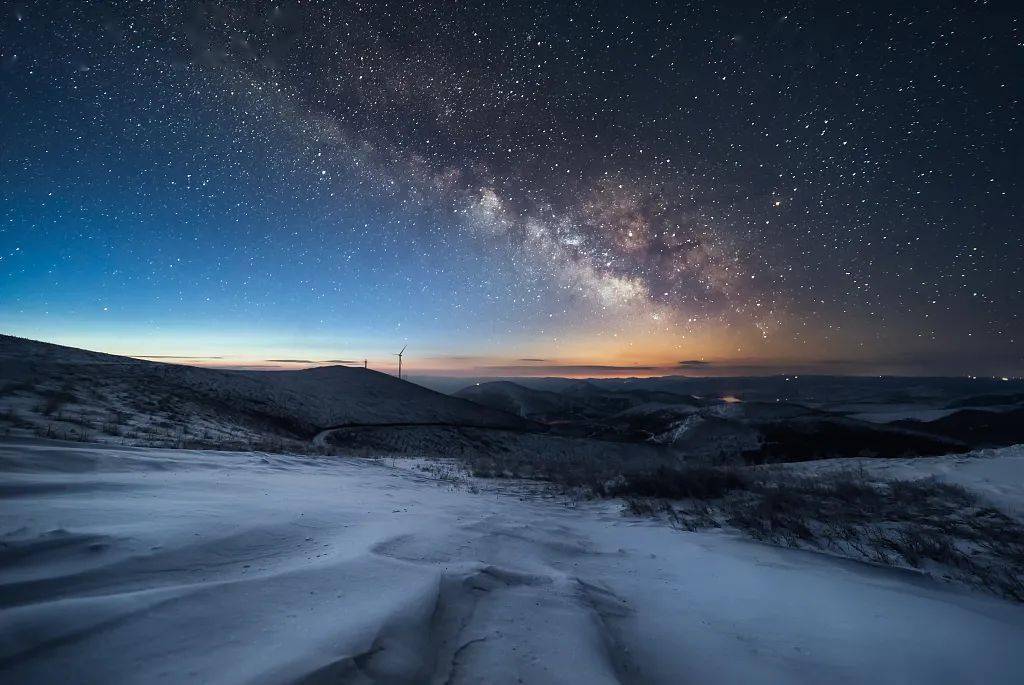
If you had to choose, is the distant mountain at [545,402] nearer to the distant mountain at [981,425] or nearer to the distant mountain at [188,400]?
the distant mountain at [981,425]

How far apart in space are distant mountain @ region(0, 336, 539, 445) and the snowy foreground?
25.3 feet

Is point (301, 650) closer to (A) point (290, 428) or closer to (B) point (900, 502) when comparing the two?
(B) point (900, 502)

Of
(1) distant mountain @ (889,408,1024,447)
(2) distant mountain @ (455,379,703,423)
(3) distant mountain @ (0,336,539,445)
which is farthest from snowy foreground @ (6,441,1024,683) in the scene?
(2) distant mountain @ (455,379,703,423)

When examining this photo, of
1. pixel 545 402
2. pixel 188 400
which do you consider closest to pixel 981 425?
pixel 545 402

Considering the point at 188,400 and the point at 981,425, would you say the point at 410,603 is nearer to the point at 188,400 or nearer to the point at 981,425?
the point at 188,400

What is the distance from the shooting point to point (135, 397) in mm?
23156

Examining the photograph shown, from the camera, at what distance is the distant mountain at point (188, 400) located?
1335 centimetres

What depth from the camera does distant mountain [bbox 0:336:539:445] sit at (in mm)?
13352

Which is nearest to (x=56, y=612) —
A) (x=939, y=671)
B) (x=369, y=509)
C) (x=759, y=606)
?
(x=369, y=509)

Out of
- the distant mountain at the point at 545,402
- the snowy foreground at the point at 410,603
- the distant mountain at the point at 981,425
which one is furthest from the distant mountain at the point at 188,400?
the distant mountain at the point at 545,402

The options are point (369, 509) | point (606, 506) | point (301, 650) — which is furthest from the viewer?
point (606, 506)

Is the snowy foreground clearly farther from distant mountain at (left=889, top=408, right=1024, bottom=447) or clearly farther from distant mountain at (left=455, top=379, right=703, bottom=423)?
distant mountain at (left=455, top=379, right=703, bottom=423)

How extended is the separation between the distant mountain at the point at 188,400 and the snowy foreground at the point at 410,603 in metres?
7.71

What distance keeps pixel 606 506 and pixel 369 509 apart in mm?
4466
